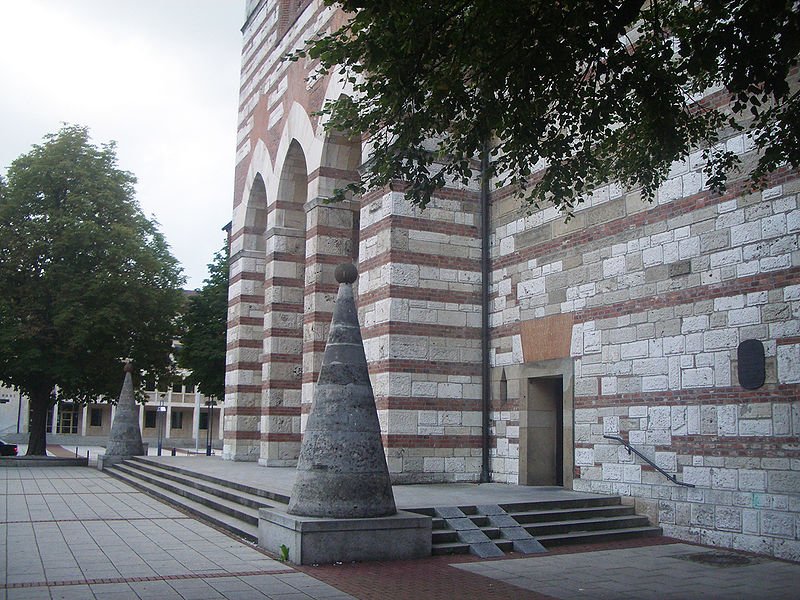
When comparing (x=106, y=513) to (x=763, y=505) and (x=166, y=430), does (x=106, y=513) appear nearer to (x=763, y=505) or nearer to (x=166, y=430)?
(x=763, y=505)

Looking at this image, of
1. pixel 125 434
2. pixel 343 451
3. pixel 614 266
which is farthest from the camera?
pixel 125 434

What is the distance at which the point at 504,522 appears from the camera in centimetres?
1123

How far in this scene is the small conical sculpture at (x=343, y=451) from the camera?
9852mm

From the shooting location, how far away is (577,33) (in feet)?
26.8

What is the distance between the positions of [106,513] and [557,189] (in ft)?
31.7

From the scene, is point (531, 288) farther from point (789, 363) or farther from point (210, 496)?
point (210, 496)

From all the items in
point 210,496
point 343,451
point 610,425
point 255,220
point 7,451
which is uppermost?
point 255,220

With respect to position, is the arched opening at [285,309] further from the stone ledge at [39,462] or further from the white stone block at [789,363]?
the white stone block at [789,363]

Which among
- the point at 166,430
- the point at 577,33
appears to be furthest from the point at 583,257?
the point at 166,430

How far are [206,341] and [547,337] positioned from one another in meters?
20.7

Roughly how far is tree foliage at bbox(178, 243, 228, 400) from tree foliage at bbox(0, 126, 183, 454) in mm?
1743

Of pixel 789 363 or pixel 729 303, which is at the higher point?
pixel 729 303

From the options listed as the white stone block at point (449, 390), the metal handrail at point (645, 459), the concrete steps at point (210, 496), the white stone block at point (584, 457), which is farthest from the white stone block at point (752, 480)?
the concrete steps at point (210, 496)

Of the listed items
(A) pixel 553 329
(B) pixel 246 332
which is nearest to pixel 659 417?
(A) pixel 553 329
